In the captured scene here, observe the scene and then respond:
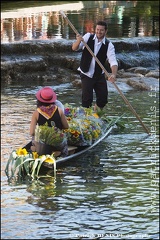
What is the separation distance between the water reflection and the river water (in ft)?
31.4

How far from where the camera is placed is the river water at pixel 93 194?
9.21m

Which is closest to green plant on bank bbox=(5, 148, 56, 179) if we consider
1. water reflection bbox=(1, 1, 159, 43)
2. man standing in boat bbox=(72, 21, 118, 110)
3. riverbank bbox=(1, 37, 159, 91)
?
man standing in boat bbox=(72, 21, 118, 110)

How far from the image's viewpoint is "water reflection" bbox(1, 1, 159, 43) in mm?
24625

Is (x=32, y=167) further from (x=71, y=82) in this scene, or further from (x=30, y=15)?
(x=30, y=15)

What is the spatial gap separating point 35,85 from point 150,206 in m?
10.2

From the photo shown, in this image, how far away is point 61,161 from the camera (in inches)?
465

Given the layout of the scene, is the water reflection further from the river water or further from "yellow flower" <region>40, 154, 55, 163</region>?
"yellow flower" <region>40, 154, 55, 163</region>

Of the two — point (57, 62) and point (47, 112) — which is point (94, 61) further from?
point (57, 62)

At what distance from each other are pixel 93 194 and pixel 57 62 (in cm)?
1155

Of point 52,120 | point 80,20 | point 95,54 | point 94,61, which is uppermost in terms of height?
point 95,54

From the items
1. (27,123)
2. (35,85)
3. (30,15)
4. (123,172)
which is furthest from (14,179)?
(30,15)

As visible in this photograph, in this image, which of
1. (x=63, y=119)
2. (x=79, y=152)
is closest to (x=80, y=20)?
(x=79, y=152)

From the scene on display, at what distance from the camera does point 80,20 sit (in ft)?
90.4

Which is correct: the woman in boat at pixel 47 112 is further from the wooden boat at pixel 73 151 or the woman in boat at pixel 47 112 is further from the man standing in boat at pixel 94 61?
the man standing in boat at pixel 94 61
